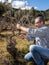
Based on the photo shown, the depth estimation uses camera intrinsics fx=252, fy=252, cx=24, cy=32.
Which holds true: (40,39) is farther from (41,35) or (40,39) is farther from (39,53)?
(39,53)

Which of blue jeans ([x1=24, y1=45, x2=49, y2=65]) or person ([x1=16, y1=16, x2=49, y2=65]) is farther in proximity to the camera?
blue jeans ([x1=24, y1=45, x2=49, y2=65])

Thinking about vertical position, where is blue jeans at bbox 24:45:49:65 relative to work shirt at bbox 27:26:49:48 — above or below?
below

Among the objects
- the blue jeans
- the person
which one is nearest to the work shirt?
the person

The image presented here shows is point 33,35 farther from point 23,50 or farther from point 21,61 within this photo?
point 23,50

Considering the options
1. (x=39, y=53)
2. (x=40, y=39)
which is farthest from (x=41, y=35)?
(x=39, y=53)

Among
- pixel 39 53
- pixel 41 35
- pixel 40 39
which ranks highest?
pixel 41 35

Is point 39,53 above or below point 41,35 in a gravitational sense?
below

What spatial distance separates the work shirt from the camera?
6137mm

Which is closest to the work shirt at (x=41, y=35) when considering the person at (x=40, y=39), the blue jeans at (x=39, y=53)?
the person at (x=40, y=39)

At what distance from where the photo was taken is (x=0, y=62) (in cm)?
843

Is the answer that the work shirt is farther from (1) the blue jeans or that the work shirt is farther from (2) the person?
(1) the blue jeans

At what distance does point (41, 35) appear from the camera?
20.6 ft

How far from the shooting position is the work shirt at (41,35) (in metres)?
6.14

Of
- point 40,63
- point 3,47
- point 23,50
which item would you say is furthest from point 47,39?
point 3,47
